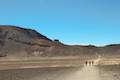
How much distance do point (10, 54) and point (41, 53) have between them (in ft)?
90.1

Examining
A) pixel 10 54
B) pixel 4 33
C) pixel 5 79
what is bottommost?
pixel 5 79

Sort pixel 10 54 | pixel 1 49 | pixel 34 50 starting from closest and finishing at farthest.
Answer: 1. pixel 10 54
2. pixel 1 49
3. pixel 34 50

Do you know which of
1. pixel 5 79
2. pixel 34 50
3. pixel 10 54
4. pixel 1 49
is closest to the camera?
pixel 5 79

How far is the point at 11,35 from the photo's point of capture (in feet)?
655

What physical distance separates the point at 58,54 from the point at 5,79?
158 meters

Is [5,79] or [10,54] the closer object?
[5,79]

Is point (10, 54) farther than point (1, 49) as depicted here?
No

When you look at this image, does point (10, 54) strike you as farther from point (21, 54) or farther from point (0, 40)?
point (0, 40)

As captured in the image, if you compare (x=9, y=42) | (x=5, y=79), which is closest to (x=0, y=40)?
(x=9, y=42)

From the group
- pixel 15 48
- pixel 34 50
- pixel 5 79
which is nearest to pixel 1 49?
pixel 15 48

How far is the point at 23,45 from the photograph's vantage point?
189 m

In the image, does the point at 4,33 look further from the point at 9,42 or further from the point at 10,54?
the point at 10,54

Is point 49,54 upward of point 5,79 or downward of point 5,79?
upward

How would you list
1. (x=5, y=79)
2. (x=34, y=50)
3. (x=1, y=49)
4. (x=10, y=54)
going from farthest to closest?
1. (x=34, y=50)
2. (x=1, y=49)
3. (x=10, y=54)
4. (x=5, y=79)
